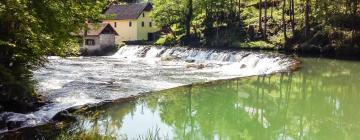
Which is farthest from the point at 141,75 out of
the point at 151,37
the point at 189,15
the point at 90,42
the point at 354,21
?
the point at 151,37

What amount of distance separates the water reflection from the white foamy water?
201 centimetres

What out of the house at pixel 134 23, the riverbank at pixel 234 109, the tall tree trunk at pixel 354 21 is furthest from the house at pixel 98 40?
the riverbank at pixel 234 109

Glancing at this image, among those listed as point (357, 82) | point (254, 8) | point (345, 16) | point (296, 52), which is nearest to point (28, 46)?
point (357, 82)

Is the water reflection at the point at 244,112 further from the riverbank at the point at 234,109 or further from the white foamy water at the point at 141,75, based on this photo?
the white foamy water at the point at 141,75

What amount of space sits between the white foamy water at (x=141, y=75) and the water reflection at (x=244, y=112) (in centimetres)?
201

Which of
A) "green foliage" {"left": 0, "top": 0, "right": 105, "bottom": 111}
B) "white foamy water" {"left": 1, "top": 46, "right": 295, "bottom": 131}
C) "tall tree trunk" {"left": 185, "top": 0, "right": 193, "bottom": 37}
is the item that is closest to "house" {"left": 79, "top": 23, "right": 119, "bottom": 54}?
"white foamy water" {"left": 1, "top": 46, "right": 295, "bottom": 131}

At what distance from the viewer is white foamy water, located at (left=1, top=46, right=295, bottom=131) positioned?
73.1ft

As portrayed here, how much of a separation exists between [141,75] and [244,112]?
13.5 meters

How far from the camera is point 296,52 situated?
4519cm

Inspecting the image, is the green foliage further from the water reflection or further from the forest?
the forest

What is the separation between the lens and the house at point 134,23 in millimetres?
63500

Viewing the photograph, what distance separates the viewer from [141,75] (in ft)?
108

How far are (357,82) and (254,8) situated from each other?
3334cm

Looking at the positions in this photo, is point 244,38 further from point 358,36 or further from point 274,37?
point 358,36
